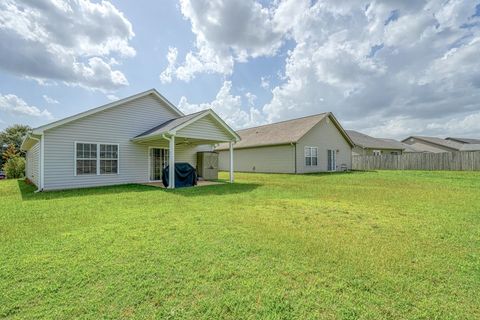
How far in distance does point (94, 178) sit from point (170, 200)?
6.11 metres

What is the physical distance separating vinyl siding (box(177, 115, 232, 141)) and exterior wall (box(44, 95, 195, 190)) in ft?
11.4

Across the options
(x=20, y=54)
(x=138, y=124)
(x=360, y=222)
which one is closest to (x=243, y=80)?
(x=138, y=124)

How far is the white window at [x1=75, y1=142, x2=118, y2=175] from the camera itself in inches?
447

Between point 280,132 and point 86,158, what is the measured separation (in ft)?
52.4

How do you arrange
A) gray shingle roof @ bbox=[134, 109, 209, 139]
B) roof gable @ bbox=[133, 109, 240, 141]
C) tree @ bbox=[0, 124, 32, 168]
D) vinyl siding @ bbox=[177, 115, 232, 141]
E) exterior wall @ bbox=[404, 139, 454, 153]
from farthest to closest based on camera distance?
1. tree @ bbox=[0, 124, 32, 168]
2. exterior wall @ bbox=[404, 139, 454, 153]
3. vinyl siding @ bbox=[177, 115, 232, 141]
4. gray shingle roof @ bbox=[134, 109, 209, 139]
5. roof gable @ bbox=[133, 109, 240, 141]

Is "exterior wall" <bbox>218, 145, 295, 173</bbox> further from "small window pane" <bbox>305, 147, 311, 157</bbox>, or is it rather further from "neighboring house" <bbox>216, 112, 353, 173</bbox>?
"small window pane" <bbox>305, 147, 311, 157</bbox>

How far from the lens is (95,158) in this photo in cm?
1178

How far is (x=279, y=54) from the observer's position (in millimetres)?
17828

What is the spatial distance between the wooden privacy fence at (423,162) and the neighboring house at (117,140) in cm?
1841

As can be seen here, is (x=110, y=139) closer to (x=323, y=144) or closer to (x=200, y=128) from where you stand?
(x=200, y=128)

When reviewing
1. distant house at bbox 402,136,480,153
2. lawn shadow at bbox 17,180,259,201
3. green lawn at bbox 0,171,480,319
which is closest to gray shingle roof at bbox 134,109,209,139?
lawn shadow at bbox 17,180,259,201

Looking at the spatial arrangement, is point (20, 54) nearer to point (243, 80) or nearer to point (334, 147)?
point (243, 80)

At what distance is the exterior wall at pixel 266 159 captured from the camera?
20.2 meters

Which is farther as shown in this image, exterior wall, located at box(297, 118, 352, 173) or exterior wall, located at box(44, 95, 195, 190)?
exterior wall, located at box(297, 118, 352, 173)
